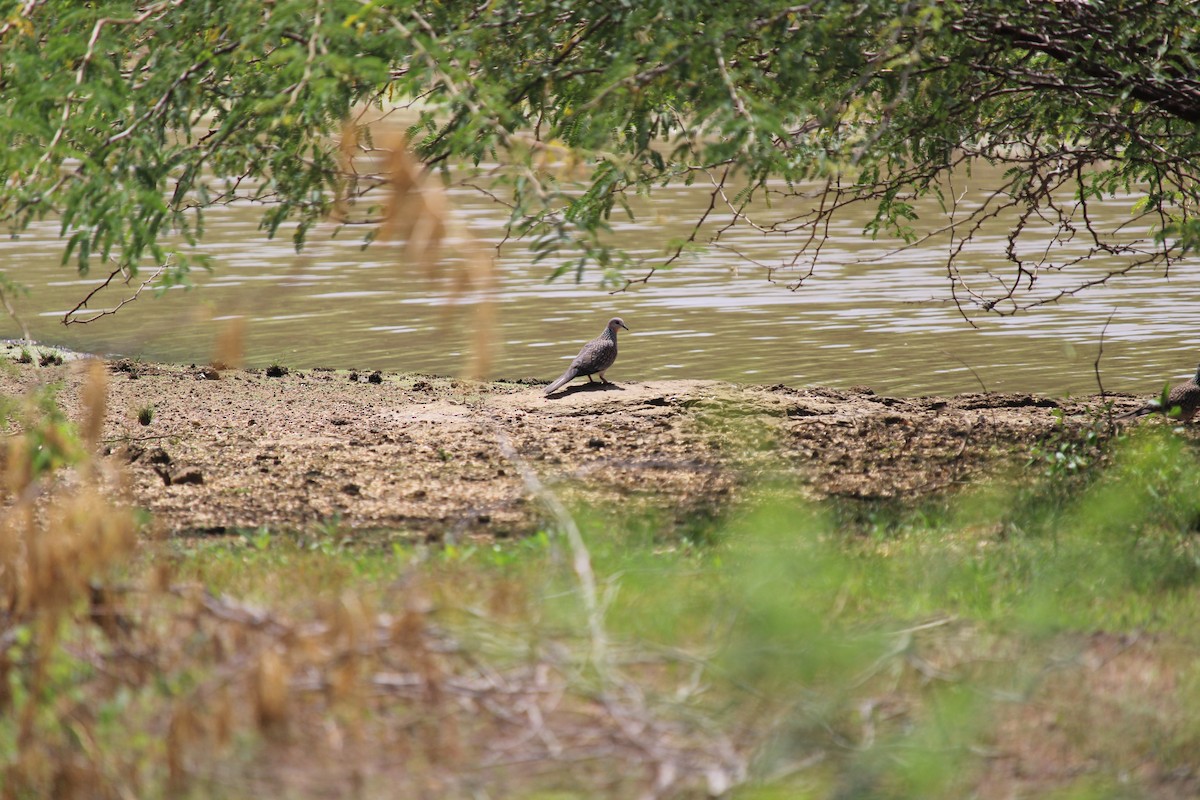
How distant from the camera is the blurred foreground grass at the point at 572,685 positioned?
4.41 meters

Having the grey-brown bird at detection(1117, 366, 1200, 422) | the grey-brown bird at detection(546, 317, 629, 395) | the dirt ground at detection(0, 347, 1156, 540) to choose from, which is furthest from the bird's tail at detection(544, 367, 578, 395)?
the grey-brown bird at detection(1117, 366, 1200, 422)

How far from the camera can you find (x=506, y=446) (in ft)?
25.8

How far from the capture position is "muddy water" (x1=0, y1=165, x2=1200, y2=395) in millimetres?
14977

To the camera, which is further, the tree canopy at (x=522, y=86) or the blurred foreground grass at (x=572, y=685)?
the tree canopy at (x=522, y=86)

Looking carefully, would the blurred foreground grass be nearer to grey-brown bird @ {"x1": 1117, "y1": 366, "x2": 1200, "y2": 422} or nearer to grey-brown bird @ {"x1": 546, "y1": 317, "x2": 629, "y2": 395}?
grey-brown bird @ {"x1": 1117, "y1": 366, "x2": 1200, "y2": 422}

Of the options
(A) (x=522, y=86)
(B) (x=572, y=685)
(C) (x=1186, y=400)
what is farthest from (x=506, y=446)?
(C) (x=1186, y=400)

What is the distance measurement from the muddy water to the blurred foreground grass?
22.3 ft

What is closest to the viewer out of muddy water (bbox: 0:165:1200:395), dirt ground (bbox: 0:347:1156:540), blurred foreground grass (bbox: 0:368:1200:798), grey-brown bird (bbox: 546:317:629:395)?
blurred foreground grass (bbox: 0:368:1200:798)

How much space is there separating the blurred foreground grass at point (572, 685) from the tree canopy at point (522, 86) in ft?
5.44

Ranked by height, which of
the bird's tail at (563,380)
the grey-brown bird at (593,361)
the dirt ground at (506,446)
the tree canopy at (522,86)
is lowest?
the dirt ground at (506,446)

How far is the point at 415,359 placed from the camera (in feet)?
52.9

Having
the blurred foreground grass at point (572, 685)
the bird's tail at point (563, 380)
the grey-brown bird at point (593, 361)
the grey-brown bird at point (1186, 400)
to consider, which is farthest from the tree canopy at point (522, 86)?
the bird's tail at point (563, 380)

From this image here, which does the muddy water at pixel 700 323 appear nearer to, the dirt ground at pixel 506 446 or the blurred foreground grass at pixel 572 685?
the dirt ground at pixel 506 446

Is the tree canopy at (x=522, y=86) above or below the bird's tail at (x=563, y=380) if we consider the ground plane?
above
